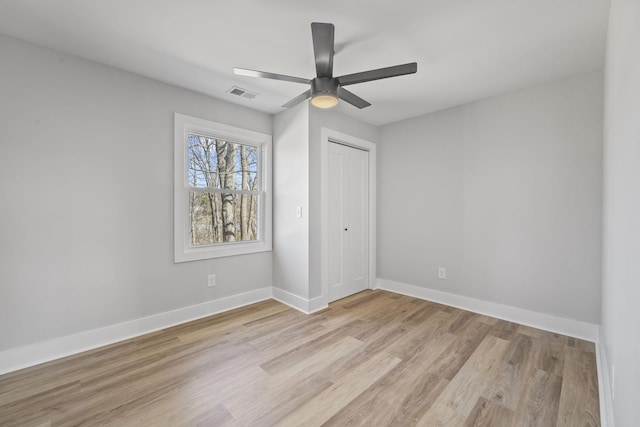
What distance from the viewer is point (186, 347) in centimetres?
235

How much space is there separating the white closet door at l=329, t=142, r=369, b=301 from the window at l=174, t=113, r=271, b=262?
0.88 m

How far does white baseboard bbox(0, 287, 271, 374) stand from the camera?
78.9 inches

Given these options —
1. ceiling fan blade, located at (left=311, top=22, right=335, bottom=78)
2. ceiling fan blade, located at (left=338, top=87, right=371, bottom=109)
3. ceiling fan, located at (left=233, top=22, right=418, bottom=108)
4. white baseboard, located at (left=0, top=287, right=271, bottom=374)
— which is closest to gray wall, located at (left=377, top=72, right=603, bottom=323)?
ceiling fan blade, located at (left=338, top=87, right=371, bottom=109)

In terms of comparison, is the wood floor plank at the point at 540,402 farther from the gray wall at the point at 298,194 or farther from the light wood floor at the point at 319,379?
the gray wall at the point at 298,194

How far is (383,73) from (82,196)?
2633mm

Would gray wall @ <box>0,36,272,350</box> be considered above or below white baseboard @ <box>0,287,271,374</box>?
above

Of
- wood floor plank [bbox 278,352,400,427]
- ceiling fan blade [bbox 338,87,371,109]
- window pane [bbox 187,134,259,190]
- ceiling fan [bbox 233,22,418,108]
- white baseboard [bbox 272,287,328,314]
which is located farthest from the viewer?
white baseboard [bbox 272,287,328,314]

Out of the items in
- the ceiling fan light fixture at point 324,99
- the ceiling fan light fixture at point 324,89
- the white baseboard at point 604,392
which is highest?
the ceiling fan light fixture at point 324,89

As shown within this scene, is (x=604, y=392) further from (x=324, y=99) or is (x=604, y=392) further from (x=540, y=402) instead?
(x=324, y=99)

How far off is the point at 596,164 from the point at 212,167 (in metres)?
3.81

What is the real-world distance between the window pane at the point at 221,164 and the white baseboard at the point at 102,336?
1378 millimetres

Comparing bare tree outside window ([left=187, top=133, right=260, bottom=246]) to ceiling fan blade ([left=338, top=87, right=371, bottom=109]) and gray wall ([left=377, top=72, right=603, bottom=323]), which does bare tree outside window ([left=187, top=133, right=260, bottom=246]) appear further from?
gray wall ([left=377, top=72, right=603, bottom=323])

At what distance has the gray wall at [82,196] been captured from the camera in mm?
1995

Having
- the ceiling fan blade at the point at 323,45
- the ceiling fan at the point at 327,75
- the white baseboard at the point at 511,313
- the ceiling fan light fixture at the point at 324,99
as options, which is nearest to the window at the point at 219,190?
the ceiling fan at the point at 327,75
